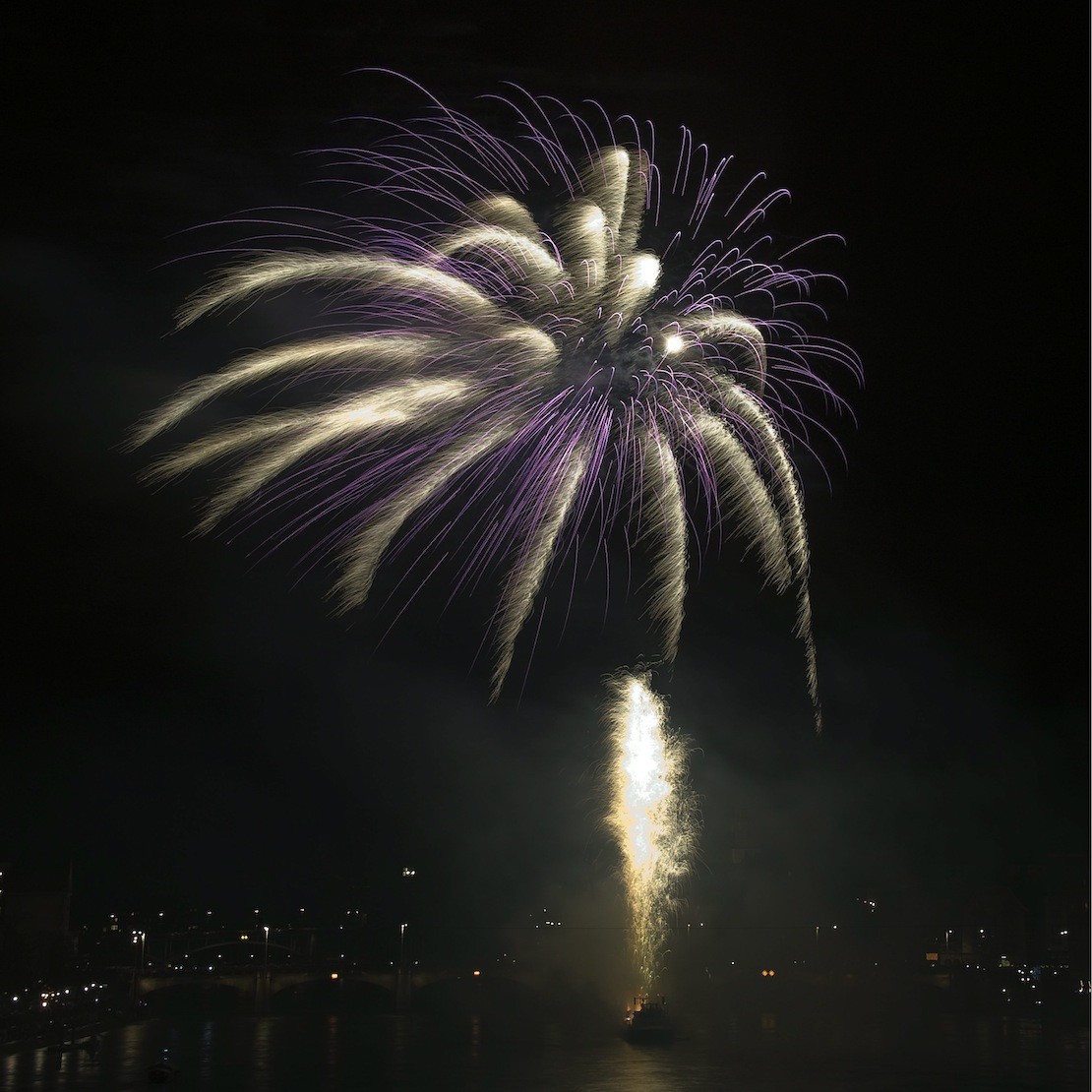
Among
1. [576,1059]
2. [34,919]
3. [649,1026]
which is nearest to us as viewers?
[576,1059]

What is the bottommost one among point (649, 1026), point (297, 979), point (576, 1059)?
point (576, 1059)

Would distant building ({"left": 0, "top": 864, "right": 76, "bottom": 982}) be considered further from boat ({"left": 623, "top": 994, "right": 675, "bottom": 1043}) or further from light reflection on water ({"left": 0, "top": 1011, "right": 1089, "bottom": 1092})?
boat ({"left": 623, "top": 994, "right": 675, "bottom": 1043})

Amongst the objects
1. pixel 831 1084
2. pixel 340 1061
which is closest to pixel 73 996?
pixel 340 1061

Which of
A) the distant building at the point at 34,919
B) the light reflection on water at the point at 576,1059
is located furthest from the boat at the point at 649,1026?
the distant building at the point at 34,919

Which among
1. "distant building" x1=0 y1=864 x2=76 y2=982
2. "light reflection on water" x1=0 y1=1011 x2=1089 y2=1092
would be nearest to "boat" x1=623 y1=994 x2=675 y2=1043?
"light reflection on water" x1=0 y1=1011 x2=1089 y2=1092

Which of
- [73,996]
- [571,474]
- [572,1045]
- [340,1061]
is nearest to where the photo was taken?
[571,474]

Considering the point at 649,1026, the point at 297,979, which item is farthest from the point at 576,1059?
the point at 297,979

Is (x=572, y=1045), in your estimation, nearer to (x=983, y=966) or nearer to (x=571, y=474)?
(x=983, y=966)

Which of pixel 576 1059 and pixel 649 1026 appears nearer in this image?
pixel 576 1059

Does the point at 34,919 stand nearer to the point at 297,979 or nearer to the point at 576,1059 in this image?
the point at 297,979
